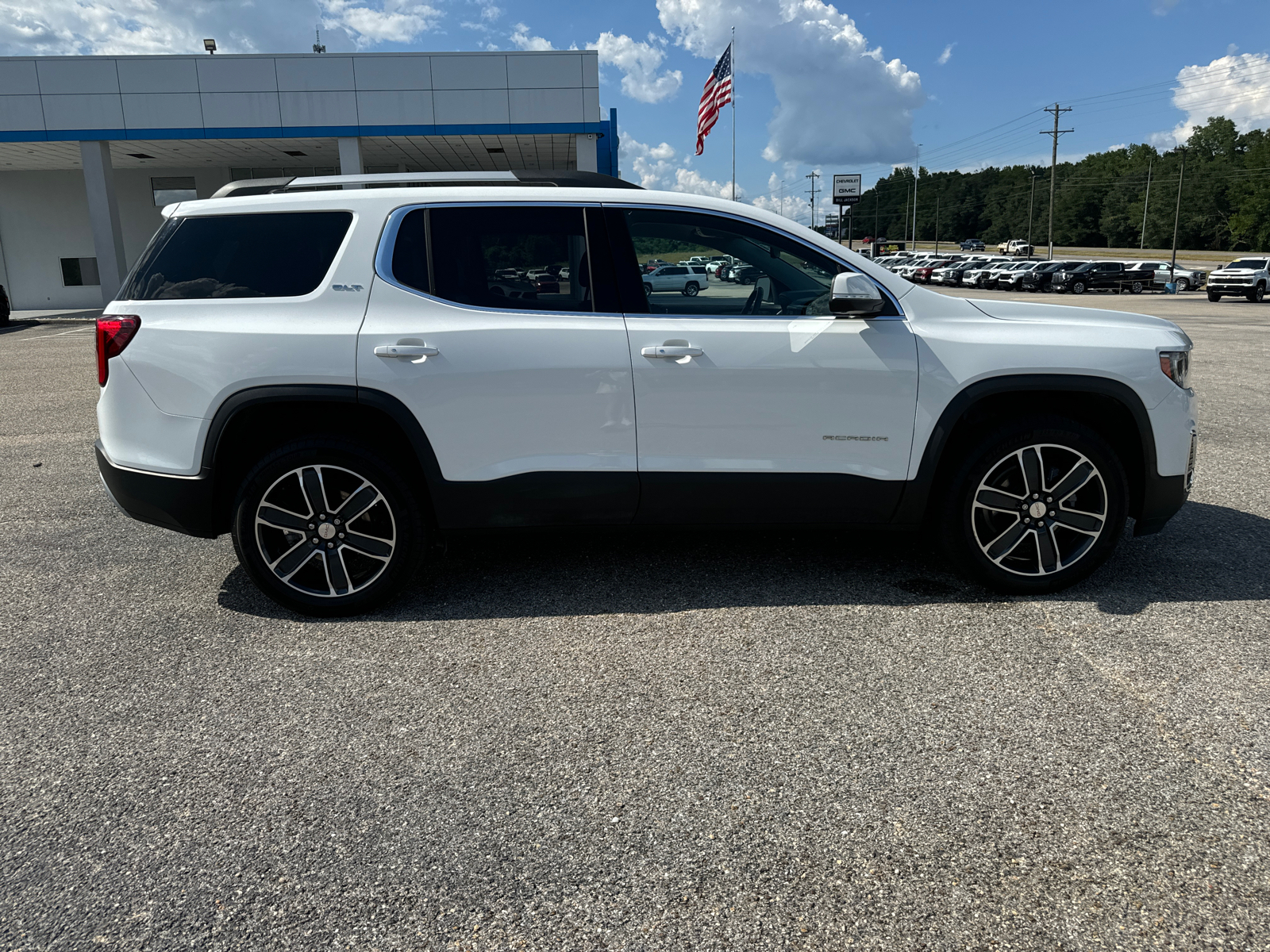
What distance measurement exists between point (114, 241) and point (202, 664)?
28.1 m

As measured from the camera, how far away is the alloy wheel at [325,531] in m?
3.90

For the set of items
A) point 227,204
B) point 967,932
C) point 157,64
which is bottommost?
point 967,932

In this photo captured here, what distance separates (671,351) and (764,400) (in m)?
0.45

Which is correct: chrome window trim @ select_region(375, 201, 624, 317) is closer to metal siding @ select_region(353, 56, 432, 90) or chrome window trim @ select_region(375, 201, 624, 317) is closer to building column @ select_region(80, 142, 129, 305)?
metal siding @ select_region(353, 56, 432, 90)

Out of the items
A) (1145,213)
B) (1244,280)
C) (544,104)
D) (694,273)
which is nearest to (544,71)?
(544,104)

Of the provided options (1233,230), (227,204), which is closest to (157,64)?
(227,204)

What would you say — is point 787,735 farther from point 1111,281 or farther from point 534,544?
point 1111,281

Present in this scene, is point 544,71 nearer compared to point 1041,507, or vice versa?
point 1041,507

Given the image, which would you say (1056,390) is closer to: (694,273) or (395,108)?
(694,273)

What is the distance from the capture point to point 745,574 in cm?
448

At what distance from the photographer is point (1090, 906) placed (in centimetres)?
221

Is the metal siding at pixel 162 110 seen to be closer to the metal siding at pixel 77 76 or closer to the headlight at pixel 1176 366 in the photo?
the metal siding at pixel 77 76

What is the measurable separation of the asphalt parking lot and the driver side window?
1329 mm

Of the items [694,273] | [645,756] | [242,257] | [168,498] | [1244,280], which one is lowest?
[645,756]
